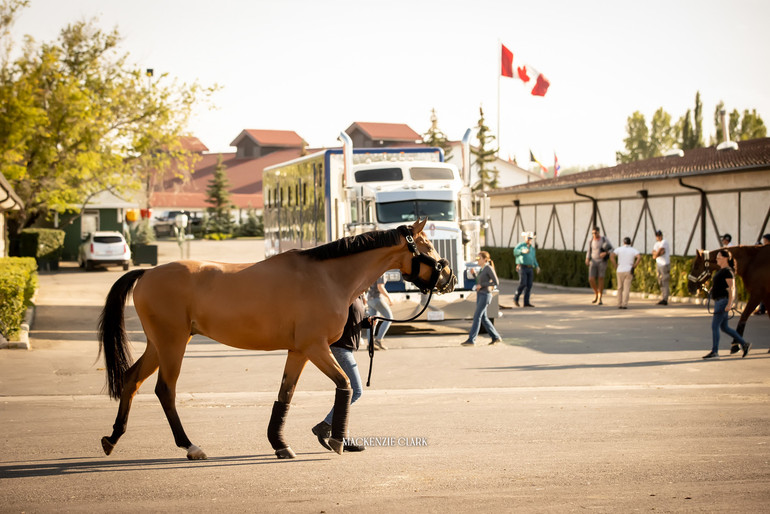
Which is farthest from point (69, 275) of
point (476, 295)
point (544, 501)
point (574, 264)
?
point (544, 501)

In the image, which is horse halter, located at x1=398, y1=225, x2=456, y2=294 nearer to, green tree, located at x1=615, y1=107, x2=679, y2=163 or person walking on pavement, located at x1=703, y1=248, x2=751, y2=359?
person walking on pavement, located at x1=703, y1=248, x2=751, y2=359

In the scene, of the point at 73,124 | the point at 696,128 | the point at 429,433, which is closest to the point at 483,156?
the point at 696,128

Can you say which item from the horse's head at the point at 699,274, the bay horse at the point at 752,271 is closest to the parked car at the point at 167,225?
the horse's head at the point at 699,274

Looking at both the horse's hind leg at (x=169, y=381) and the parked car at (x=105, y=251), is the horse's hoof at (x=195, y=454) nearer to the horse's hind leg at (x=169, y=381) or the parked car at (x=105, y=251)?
the horse's hind leg at (x=169, y=381)

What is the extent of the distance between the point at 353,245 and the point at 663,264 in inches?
730

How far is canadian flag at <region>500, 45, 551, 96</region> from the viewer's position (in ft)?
144

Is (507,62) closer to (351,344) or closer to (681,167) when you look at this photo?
(681,167)

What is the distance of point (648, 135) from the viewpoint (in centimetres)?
10856

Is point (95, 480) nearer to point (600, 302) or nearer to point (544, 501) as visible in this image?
point (544, 501)

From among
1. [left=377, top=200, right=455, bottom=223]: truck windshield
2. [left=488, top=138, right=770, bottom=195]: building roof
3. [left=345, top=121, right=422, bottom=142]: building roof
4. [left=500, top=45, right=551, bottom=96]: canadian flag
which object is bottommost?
[left=377, top=200, right=455, bottom=223]: truck windshield

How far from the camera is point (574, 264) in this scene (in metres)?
32.2

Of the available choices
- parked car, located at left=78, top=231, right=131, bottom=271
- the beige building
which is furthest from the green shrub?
the beige building

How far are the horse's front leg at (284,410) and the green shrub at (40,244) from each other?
129ft

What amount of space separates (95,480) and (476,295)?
440 inches
